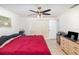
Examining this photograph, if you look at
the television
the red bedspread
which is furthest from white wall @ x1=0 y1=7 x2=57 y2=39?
the television

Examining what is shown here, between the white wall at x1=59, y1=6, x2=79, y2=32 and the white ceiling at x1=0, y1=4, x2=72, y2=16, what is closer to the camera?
the white ceiling at x1=0, y1=4, x2=72, y2=16

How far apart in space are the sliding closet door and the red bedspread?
90mm

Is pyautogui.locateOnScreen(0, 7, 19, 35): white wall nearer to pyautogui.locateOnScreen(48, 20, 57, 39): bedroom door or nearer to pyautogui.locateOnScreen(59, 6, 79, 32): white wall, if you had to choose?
pyautogui.locateOnScreen(48, 20, 57, 39): bedroom door

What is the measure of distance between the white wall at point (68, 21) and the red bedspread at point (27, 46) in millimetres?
468

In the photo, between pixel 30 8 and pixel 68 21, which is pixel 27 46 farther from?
pixel 68 21

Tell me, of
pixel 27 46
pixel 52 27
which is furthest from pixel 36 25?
pixel 27 46

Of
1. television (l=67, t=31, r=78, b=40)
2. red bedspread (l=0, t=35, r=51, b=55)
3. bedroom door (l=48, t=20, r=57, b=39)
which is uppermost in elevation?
bedroom door (l=48, t=20, r=57, b=39)

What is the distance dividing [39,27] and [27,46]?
0.40m

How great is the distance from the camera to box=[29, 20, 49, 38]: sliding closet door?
1800 millimetres

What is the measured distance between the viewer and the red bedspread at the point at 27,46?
1526 mm

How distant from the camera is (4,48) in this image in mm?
1624

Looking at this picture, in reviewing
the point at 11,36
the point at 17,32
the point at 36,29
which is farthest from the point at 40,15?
the point at 11,36

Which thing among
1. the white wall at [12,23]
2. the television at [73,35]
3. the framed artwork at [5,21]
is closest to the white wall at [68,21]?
the television at [73,35]

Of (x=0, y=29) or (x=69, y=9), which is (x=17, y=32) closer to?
(x=0, y=29)
